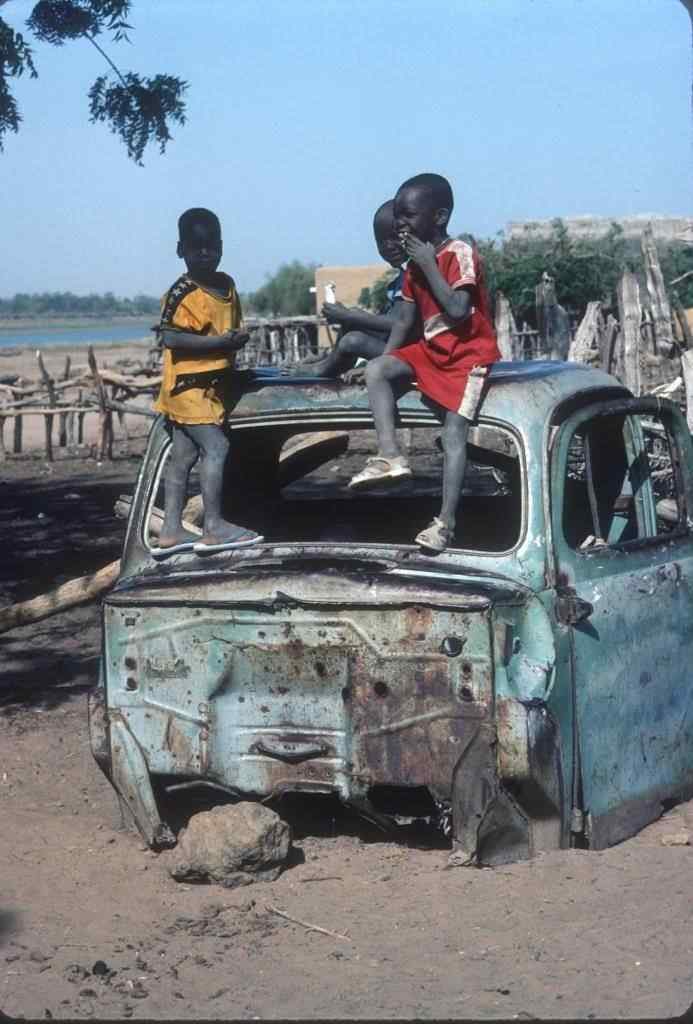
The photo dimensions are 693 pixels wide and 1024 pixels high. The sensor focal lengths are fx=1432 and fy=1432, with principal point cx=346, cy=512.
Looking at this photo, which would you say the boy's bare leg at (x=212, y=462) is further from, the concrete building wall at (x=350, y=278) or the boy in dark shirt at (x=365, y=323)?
the concrete building wall at (x=350, y=278)

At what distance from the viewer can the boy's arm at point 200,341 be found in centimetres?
527

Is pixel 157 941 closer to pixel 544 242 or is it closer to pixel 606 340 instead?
pixel 606 340

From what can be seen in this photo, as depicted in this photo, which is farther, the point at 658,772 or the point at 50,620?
the point at 50,620

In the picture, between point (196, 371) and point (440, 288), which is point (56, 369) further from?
point (440, 288)

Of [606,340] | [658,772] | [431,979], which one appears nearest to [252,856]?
[431,979]

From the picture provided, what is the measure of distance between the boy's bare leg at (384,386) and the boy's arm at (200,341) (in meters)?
0.54

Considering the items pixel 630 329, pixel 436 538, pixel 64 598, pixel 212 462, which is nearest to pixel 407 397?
pixel 436 538

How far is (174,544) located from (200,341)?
76cm

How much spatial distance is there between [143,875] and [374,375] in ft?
6.29

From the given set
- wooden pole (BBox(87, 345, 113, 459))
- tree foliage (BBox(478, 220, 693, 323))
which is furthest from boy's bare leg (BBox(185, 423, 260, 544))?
tree foliage (BBox(478, 220, 693, 323))

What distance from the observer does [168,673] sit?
4793mm

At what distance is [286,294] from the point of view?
68125 mm

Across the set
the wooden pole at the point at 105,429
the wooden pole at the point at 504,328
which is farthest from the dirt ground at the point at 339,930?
the wooden pole at the point at 105,429

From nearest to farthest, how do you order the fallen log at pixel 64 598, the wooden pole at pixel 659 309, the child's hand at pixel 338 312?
the child's hand at pixel 338 312 → the fallen log at pixel 64 598 → the wooden pole at pixel 659 309
